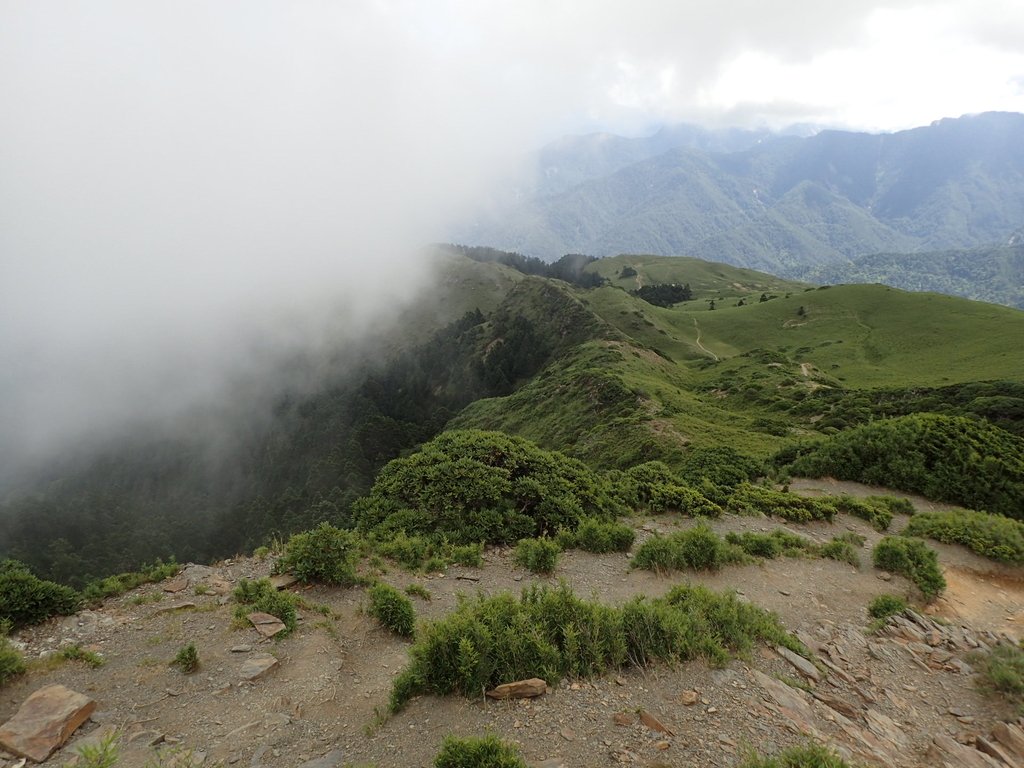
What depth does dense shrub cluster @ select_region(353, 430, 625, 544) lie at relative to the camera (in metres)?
16.7

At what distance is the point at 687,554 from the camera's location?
48.7 ft

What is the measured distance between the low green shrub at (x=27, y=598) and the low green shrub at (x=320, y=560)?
13.6 feet

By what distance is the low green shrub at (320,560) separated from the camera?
40.7ft

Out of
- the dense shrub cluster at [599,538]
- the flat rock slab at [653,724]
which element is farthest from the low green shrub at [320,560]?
the flat rock slab at [653,724]

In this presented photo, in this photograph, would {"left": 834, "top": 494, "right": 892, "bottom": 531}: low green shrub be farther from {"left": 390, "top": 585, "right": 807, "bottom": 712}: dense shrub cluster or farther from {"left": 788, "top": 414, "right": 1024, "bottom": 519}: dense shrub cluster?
{"left": 390, "top": 585, "right": 807, "bottom": 712}: dense shrub cluster

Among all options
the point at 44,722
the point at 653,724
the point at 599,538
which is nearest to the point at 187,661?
the point at 44,722

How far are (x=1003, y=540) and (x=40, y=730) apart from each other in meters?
25.2

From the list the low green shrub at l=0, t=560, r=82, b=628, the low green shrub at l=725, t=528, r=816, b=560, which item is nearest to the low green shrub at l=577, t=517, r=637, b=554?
the low green shrub at l=725, t=528, r=816, b=560

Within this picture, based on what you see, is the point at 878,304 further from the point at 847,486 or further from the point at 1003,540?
the point at 1003,540

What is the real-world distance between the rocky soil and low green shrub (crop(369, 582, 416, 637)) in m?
0.26

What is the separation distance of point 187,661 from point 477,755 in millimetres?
6088

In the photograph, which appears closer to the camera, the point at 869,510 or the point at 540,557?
the point at 540,557

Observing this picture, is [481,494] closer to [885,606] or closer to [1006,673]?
[885,606]

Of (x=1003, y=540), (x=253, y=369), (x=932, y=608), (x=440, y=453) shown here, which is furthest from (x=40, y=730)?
(x=253, y=369)
